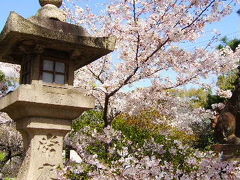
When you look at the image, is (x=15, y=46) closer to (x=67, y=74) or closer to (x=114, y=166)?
(x=67, y=74)

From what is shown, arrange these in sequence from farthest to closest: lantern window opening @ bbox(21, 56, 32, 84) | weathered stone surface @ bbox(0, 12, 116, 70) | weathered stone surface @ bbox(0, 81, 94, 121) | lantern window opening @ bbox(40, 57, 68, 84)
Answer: lantern window opening @ bbox(21, 56, 32, 84)
lantern window opening @ bbox(40, 57, 68, 84)
weathered stone surface @ bbox(0, 81, 94, 121)
weathered stone surface @ bbox(0, 12, 116, 70)

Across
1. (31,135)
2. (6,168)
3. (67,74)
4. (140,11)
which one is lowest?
(6,168)

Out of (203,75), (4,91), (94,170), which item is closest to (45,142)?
(94,170)

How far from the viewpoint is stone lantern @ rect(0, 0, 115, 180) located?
4.97 meters

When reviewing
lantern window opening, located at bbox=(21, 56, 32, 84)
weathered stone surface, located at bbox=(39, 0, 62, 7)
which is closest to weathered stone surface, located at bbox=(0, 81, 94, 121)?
lantern window opening, located at bbox=(21, 56, 32, 84)

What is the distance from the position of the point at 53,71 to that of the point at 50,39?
1.91 ft

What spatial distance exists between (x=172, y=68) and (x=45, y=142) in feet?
12.9

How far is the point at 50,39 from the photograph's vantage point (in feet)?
16.4

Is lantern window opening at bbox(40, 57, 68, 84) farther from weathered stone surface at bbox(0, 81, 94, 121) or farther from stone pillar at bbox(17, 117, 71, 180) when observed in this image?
stone pillar at bbox(17, 117, 71, 180)

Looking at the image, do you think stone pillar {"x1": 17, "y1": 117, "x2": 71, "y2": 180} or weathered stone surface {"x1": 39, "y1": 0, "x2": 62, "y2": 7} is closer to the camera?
stone pillar {"x1": 17, "y1": 117, "x2": 71, "y2": 180}

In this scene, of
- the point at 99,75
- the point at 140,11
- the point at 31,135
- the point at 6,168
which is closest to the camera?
the point at 31,135

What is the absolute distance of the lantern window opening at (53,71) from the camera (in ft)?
17.4

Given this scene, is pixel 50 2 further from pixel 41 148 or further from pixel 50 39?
pixel 41 148

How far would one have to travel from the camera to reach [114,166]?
15.4ft
